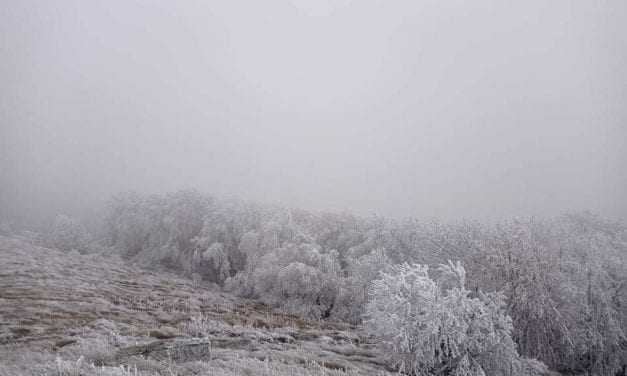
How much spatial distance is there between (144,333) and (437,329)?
1322 cm

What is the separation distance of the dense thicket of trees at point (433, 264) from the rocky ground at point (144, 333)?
372cm

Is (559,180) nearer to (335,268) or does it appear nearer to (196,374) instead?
(335,268)

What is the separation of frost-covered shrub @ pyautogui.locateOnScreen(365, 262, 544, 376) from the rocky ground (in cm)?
193

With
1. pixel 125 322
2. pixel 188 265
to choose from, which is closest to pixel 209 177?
pixel 188 265

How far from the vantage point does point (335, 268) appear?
114ft

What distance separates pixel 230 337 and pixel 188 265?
31.4m

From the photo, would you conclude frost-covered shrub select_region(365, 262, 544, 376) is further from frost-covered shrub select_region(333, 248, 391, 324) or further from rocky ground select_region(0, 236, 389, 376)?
frost-covered shrub select_region(333, 248, 391, 324)

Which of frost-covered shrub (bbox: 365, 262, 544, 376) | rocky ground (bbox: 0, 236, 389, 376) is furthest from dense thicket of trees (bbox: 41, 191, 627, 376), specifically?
rocky ground (bbox: 0, 236, 389, 376)

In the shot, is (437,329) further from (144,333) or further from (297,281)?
(297,281)

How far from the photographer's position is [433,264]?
31562 millimetres

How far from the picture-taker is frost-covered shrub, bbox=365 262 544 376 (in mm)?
13555

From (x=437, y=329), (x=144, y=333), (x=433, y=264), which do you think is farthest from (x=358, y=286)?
(x=144, y=333)

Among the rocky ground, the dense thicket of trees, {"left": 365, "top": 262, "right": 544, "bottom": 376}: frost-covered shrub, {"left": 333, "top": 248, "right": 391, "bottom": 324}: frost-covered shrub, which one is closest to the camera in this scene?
the rocky ground

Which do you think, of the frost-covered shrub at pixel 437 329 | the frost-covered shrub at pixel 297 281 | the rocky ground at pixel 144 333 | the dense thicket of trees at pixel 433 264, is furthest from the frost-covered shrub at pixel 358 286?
the frost-covered shrub at pixel 437 329
